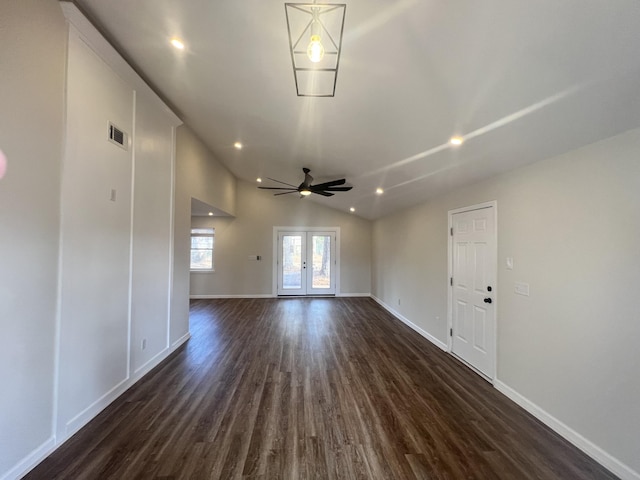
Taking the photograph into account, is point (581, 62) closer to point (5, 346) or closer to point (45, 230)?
point (45, 230)

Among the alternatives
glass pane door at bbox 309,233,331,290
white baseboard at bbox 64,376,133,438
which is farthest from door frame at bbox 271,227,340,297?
white baseboard at bbox 64,376,133,438

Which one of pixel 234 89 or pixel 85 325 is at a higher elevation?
pixel 234 89

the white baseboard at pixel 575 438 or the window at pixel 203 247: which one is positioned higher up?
the window at pixel 203 247

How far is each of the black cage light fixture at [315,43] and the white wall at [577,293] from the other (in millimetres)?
2027

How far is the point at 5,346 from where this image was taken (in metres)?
1.59

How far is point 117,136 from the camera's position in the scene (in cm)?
253

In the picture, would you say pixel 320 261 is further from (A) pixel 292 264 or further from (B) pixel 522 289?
(B) pixel 522 289

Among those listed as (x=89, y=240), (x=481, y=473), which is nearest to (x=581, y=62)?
(x=481, y=473)

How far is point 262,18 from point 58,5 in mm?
1501

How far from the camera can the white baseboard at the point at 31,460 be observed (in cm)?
163

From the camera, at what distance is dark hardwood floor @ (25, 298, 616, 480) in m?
1.79

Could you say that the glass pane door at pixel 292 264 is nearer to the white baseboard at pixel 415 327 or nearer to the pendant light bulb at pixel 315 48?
the white baseboard at pixel 415 327

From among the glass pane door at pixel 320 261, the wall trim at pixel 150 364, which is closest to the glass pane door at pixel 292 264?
the glass pane door at pixel 320 261

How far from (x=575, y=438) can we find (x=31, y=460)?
12.7 feet
